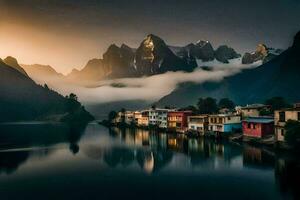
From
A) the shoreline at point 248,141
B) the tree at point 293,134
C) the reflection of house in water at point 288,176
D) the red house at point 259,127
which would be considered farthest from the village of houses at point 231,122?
the reflection of house in water at point 288,176

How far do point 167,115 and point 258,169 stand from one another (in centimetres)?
8539

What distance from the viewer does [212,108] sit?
454 ft

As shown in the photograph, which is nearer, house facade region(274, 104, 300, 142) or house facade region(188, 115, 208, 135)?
house facade region(274, 104, 300, 142)

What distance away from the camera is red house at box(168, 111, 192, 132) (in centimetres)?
12250

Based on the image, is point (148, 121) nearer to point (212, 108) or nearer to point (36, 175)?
point (212, 108)

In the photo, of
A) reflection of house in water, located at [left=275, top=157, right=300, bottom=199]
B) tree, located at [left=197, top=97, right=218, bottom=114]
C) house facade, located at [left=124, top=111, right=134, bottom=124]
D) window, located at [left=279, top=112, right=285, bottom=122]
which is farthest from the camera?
house facade, located at [left=124, top=111, right=134, bottom=124]

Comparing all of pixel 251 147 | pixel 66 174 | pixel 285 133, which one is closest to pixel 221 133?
pixel 251 147

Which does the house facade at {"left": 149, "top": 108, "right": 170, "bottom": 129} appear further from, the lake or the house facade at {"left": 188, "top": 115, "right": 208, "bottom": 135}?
the lake

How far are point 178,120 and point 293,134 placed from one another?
2581 inches

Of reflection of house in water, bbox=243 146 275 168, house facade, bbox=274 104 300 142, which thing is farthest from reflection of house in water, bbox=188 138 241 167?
house facade, bbox=274 104 300 142

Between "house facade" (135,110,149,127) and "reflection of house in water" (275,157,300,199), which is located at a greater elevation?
"house facade" (135,110,149,127)

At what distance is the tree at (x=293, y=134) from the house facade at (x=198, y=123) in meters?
41.4

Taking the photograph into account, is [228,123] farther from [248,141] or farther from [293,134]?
[293,134]

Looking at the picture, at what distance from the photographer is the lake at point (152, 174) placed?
38.6 meters
